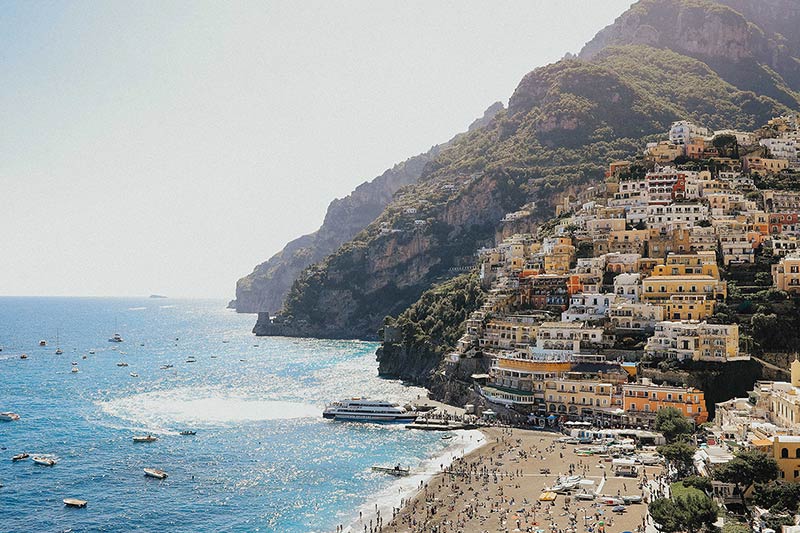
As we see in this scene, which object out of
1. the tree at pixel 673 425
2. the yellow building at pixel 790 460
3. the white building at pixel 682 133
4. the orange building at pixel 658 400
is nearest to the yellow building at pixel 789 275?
the orange building at pixel 658 400

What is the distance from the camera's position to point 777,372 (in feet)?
232

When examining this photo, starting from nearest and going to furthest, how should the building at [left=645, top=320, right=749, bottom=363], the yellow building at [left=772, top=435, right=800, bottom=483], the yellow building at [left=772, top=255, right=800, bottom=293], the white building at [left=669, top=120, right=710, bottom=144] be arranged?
the yellow building at [left=772, top=435, right=800, bottom=483] < the building at [left=645, top=320, right=749, bottom=363] < the yellow building at [left=772, top=255, right=800, bottom=293] < the white building at [left=669, top=120, right=710, bottom=144]

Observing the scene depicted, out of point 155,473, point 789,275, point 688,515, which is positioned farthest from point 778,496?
point 155,473

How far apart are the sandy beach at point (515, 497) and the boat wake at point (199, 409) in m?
30.7

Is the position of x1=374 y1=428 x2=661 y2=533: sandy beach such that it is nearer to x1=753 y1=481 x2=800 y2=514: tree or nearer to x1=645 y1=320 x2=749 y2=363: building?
x1=753 y1=481 x2=800 y2=514: tree

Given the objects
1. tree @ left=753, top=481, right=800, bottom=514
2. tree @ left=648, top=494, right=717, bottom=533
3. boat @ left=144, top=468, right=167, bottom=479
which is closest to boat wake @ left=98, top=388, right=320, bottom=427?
boat @ left=144, top=468, right=167, bottom=479

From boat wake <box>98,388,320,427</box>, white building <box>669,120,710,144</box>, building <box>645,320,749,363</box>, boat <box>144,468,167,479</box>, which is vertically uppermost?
white building <box>669,120,710,144</box>

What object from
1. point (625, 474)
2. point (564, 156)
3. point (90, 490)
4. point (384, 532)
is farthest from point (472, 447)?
point (564, 156)

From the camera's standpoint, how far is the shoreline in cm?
5262

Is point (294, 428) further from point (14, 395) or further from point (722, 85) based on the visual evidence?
point (722, 85)

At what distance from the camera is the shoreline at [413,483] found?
5262 centimetres

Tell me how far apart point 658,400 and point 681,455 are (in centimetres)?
1721

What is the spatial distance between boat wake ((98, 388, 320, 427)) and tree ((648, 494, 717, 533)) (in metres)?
53.2

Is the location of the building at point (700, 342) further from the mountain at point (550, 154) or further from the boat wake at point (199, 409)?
the mountain at point (550, 154)
